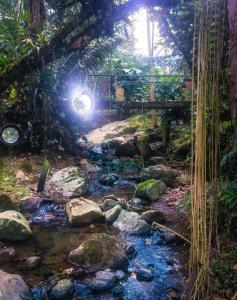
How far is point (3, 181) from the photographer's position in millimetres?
5363

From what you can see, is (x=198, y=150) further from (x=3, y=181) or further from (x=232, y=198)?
(x=3, y=181)

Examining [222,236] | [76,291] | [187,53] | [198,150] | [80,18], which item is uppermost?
[80,18]

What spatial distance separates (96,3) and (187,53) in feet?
5.06

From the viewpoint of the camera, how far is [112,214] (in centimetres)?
421

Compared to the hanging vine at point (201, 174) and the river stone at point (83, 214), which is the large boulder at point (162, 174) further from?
the hanging vine at point (201, 174)

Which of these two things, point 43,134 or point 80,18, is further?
point 43,134

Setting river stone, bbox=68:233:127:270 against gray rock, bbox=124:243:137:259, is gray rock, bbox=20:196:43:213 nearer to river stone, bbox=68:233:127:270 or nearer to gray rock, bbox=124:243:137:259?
river stone, bbox=68:233:127:270

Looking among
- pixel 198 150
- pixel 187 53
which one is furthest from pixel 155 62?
pixel 198 150

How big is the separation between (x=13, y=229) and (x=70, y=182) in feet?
6.32

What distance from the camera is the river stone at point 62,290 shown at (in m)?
2.62

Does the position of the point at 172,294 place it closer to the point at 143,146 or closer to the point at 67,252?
the point at 67,252

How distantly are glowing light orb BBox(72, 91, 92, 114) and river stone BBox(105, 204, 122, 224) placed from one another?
3.18 metres

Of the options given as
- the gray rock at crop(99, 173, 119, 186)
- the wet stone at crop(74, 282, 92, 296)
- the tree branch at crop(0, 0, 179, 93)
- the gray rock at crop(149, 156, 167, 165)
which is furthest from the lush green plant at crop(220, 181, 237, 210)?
the gray rock at crop(149, 156, 167, 165)

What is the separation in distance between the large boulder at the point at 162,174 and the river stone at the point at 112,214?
1.74 m
